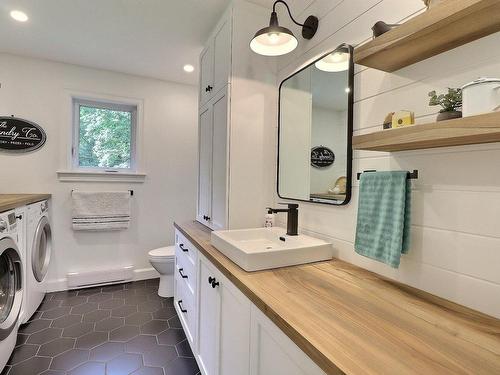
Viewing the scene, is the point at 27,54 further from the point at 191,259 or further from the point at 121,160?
the point at 191,259

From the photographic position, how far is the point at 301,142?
5.35 ft

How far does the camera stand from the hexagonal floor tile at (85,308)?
2.36m

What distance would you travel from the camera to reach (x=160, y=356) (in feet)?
5.88

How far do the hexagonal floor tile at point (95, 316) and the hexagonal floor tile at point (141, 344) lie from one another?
1.62 feet

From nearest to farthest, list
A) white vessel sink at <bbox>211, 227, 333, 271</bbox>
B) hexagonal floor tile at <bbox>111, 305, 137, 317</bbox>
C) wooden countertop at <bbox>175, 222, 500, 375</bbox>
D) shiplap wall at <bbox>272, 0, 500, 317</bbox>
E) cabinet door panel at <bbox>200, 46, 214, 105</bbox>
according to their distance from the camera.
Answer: wooden countertop at <bbox>175, 222, 500, 375</bbox>
shiplap wall at <bbox>272, 0, 500, 317</bbox>
white vessel sink at <bbox>211, 227, 333, 271</bbox>
cabinet door panel at <bbox>200, 46, 214, 105</bbox>
hexagonal floor tile at <bbox>111, 305, 137, 317</bbox>

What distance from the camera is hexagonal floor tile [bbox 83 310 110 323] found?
221cm

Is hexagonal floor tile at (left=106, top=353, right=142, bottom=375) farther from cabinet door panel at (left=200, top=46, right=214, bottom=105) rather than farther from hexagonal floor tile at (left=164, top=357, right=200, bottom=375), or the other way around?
cabinet door panel at (left=200, top=46, right=214, bottom=105)

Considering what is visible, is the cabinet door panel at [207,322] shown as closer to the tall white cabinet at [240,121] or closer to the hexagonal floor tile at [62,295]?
the tall white cabinet at [240,121]

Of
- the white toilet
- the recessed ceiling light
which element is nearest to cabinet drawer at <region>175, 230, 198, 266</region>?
the white toilet

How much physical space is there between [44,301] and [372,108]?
322cm

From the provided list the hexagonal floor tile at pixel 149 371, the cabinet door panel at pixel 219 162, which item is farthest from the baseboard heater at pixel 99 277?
the cabinet door panel at pixel 219 162

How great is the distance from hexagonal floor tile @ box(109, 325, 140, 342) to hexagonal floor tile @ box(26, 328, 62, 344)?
40 cm

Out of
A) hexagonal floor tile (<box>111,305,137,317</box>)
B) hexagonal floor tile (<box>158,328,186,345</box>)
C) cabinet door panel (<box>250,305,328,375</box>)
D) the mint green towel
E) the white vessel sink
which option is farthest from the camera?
hexagonal floor tile (<box>111,305,137,317</box>)

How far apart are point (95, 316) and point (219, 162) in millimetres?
1762
